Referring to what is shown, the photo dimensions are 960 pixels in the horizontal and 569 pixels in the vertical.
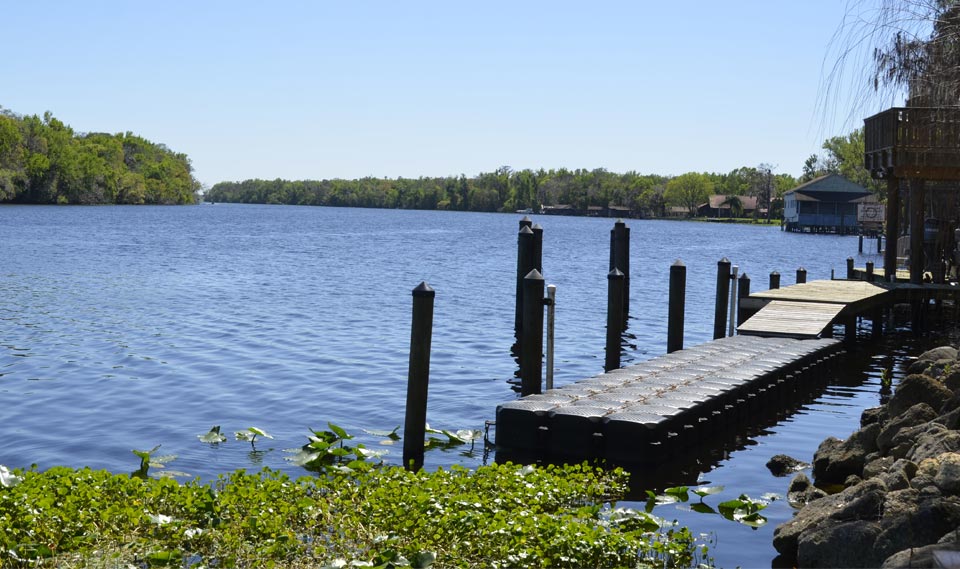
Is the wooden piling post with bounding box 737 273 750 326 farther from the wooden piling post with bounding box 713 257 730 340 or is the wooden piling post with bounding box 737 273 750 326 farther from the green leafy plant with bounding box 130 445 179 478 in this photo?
the green leafy plant with bounding box 130 445 179 478

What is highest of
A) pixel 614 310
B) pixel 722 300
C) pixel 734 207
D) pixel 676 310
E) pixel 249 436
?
pixel 734 207

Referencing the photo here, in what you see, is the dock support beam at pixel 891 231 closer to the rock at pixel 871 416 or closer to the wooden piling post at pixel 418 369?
the rock at pixel 871 416

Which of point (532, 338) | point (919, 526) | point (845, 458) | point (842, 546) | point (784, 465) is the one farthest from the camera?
point (532, 338)

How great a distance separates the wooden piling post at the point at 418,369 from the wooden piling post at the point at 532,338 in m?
2.13

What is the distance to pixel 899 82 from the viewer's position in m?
9.19

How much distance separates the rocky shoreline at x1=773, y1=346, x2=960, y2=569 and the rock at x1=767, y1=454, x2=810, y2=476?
32cm

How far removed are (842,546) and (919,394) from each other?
5219 millimetres

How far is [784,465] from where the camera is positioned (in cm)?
1270

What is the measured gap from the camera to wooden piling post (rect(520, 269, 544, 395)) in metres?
14.1

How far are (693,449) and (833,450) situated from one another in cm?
168

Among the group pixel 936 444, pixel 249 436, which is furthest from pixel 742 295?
pixel 936 444

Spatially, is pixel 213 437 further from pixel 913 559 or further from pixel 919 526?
pixel 913 559

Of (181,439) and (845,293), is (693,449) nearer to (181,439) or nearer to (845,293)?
(181,439)

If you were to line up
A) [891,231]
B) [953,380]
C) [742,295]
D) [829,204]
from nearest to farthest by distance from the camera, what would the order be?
[953,380], [742,295], [891,231], [829,204]
